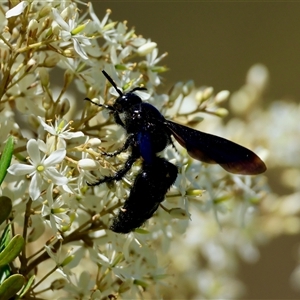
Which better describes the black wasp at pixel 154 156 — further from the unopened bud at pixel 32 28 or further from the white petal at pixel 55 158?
the unopened bud at pixel 32 28

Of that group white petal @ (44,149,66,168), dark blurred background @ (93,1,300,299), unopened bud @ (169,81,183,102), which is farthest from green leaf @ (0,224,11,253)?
dark blurred background @ (93,1,300,299)

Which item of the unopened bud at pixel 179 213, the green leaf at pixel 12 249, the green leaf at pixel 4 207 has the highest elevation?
the unopened bud at pixel 179 213

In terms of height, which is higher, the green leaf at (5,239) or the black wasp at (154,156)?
the black wasp at (154,156)

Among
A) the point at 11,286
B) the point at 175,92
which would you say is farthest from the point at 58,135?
the point at 175,92

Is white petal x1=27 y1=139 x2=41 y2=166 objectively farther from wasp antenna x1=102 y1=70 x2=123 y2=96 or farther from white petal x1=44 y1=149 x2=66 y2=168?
wasp antenna x1=102 y1=70 x2=123 y2=96

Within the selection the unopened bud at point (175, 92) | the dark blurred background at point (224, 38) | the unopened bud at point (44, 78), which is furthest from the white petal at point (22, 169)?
the dark blurred background at point (224, 38)

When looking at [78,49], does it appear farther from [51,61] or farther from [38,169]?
[38,169]
